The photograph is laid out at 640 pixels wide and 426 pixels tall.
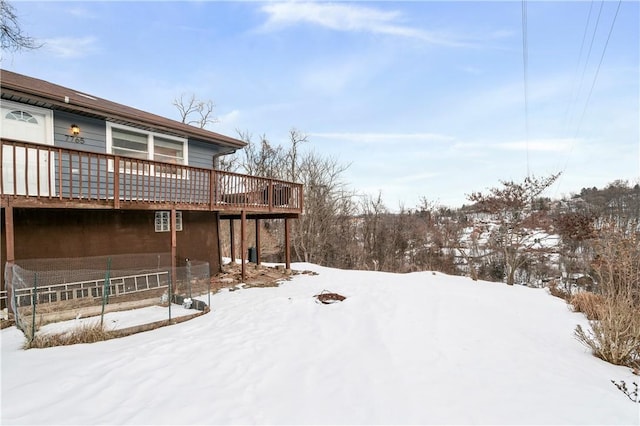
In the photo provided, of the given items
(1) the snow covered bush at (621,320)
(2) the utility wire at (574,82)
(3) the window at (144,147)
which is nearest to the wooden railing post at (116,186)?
(3) the window at (144,147)

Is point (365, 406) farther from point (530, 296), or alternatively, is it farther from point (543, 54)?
point (543, 54)

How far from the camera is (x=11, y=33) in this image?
6863mm

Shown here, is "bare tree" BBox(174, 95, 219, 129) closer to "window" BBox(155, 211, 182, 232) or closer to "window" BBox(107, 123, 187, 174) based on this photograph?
"window" BBox(107, 123, 187, 174)

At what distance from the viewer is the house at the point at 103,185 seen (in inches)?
244

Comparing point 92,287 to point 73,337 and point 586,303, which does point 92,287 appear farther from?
point 586,303

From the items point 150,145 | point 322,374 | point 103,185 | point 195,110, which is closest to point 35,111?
point 103,185

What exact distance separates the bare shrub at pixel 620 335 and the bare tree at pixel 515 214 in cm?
848

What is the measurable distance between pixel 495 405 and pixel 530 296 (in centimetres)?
780

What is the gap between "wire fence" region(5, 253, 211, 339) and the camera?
4980 mm

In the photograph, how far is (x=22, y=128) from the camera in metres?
6.73

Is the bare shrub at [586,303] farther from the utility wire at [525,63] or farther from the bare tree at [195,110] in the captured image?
Answer: the bare tree at [195,110]

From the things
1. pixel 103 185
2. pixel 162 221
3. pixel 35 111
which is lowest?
pixel 162 221

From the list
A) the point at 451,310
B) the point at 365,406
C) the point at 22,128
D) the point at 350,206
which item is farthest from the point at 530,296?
the point at 350,206

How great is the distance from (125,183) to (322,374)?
6.07 metres
